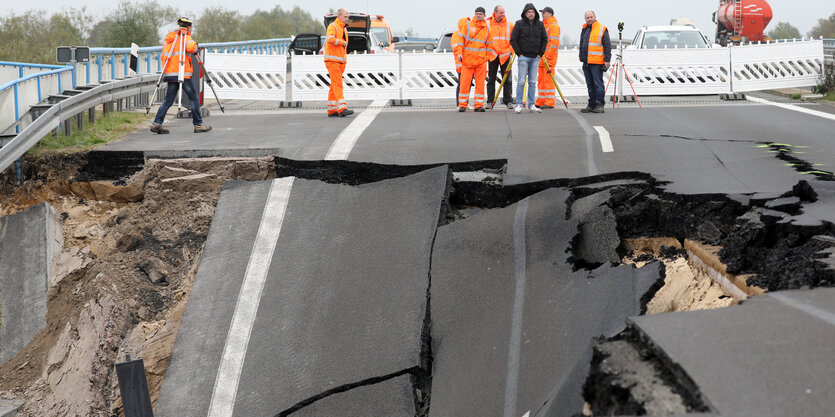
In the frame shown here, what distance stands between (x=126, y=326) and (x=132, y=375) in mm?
2345

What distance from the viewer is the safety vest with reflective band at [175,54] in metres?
11.7

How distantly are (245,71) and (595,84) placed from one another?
8.05m

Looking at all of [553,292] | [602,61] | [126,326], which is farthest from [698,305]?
[602,61]

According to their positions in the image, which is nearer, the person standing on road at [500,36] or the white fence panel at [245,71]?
the person standing on road at [500,36]

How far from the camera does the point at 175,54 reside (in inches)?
460

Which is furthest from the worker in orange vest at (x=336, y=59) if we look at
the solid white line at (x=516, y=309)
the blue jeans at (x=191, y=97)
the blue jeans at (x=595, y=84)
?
the solid white line at (x=516, y=309)

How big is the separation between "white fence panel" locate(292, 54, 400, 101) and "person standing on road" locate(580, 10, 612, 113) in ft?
15.9

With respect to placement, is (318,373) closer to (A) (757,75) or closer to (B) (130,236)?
(B) (130,236)

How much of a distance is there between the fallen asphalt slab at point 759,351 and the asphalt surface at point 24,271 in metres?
6.69

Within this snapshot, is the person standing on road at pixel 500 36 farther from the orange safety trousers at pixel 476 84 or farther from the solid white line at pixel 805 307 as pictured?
the solid white line at pixel 805 307

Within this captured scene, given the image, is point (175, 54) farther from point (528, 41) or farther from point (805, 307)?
point (805, 307)

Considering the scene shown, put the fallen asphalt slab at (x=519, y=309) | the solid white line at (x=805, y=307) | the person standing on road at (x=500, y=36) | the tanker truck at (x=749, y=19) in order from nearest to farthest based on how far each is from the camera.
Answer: the solid white line at (x=805, y=307) < the fallen asphalt slab at (x=519, y=309) < the person standing on road at (x=500, y=36) < the tanker truck at (x=749, y=19)

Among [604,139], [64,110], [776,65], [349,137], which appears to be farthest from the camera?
[776,65]

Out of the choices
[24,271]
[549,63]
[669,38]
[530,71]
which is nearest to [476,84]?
[530,71]
